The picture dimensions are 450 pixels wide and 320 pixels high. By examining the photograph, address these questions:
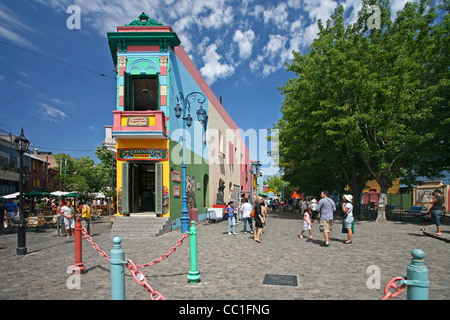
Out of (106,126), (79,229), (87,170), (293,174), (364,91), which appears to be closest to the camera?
(79,229)

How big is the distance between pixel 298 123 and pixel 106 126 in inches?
669

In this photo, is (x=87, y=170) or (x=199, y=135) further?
(x=87, y=170)

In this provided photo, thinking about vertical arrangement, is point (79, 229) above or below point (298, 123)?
below

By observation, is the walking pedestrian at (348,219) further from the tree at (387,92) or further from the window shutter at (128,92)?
the window shutter at (128,92)

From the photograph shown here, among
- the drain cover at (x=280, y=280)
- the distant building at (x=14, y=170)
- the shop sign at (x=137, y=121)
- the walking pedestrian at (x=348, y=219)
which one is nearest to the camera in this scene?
the drain cover at (x=280, y=280)

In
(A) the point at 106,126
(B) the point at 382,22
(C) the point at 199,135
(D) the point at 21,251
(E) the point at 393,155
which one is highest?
(B) the point at 382,22

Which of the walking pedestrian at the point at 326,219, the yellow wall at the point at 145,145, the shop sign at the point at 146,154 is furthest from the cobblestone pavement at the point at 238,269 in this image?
the shop sign at the point at 146,154

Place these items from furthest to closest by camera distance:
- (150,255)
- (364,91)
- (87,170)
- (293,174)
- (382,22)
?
(87,170) < (293,174) < (382,22) < (364,91) < (150,255)

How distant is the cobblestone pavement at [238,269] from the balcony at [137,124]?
488 centimetres

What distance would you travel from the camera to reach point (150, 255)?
8.66 m

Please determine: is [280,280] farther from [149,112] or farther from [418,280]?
[149,112]

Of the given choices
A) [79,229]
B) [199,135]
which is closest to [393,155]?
[199,135]

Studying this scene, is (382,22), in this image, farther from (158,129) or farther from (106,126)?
(106,126)

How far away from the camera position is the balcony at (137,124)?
13.6 metres
